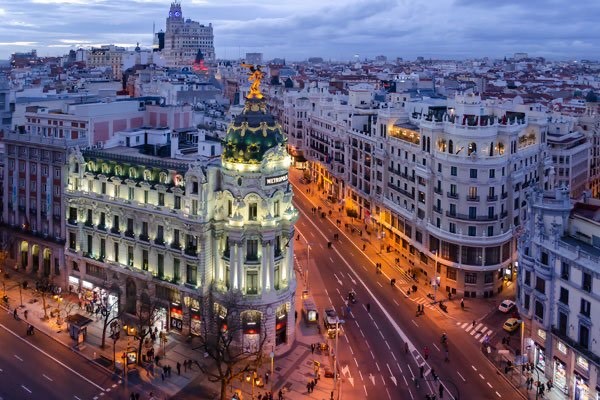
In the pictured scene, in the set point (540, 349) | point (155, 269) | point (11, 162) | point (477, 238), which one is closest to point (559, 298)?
point (540, 349)

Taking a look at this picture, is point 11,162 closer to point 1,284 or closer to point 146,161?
point 1,284

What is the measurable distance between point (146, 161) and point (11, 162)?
3533 cm

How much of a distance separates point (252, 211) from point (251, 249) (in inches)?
189

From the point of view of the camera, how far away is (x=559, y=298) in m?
77.4

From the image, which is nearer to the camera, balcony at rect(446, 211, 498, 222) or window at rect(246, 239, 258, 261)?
window at rect(246, 239, 258, 261)

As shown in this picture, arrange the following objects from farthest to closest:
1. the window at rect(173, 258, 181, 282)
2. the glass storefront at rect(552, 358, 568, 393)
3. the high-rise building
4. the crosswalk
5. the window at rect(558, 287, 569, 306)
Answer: the crosswalk, the window at rect(173, 258, 181, 282), the glass storefront at rect(552, 358, 568, 393), the window at rect(558, 287, 569, 306), the high-rise building

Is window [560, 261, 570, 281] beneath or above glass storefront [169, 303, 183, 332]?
above

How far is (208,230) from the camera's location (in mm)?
89500

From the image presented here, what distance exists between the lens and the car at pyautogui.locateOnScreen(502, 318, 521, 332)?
94819 mm

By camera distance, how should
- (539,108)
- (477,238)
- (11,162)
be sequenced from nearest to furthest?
1. (477,238)
2. (11,162)
3. (539,108)

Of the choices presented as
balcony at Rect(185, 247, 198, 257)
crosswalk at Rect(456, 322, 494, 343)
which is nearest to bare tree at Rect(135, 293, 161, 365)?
balcony at Rect(185, 247, 198, 257)

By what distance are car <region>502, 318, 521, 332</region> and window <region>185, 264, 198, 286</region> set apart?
42.8 m

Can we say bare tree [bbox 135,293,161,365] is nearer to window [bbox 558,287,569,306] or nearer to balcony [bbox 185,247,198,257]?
balcony [bbox 185,247,198,257]

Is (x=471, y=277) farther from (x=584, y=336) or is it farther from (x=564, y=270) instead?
(x=584, y=336)
